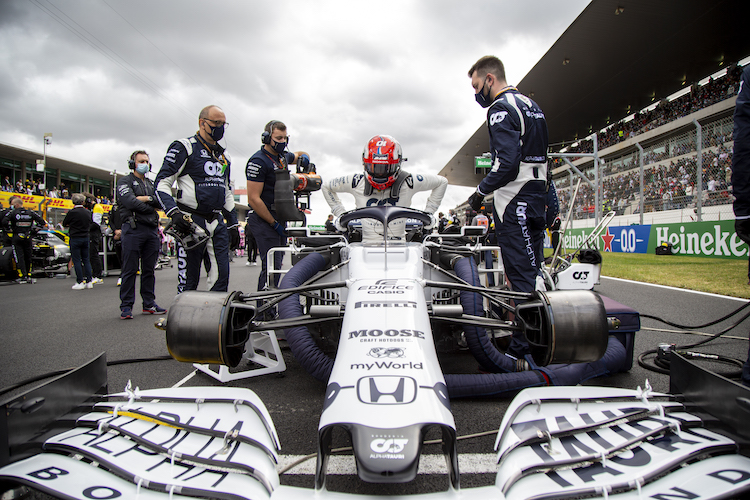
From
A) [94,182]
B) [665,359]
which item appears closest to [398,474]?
[665,359]

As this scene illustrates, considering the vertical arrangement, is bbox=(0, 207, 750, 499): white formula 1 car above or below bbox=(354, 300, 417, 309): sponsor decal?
below

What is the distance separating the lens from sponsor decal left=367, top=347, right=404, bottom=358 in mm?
1399

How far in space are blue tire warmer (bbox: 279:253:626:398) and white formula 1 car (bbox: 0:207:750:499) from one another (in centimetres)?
42

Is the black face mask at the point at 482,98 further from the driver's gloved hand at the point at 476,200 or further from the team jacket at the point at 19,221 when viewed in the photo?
the team jacket at the point at 19,221

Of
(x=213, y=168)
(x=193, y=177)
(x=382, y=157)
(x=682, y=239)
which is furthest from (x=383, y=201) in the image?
(x=682, y=239)

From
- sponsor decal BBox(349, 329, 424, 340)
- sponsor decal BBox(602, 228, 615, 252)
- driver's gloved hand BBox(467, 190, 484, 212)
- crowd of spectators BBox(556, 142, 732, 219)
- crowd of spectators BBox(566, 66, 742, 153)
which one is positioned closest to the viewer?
sponsor decal BBox(349, 329, 424, 340)

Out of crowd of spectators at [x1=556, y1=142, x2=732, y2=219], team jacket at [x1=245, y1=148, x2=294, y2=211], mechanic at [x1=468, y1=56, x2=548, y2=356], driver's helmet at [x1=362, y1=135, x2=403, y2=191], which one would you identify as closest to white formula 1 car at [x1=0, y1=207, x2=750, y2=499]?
mechanic at [x1=468, y1=56, x2=548, y2=356]

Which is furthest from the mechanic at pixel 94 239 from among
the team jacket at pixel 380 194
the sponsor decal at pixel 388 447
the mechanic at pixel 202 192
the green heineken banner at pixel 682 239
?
the green heineken banner at pixel 682 239

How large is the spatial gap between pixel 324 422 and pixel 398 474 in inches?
10.7

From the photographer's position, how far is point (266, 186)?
3.99 m

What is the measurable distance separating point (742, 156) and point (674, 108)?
2317 cm

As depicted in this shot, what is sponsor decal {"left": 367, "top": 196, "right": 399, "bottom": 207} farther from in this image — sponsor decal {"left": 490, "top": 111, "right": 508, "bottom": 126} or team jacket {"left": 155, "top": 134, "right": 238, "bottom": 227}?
team jacket {"left": 155, "top": 134, "right": 238, "bottom": 227}

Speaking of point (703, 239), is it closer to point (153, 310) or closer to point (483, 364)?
point (483, 364)

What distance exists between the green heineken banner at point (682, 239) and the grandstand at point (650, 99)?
0.27 meters
